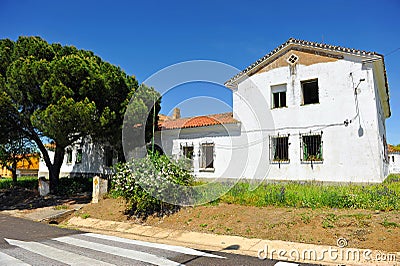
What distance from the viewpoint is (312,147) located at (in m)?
14.4

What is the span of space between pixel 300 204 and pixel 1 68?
15253 mm

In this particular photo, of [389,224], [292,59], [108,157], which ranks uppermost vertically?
[292,59]

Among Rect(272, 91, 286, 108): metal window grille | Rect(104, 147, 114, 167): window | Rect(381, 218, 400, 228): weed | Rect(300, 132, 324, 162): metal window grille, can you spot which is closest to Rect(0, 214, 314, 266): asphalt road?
Rect(381, 218, 400, 228): weed

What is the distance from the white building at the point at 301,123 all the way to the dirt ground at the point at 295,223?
18.8 feet

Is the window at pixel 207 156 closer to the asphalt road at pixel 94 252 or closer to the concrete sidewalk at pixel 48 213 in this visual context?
the concrete sidewalk at pixel 48 213

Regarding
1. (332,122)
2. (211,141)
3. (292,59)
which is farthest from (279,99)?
(211,141)

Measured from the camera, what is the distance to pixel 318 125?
1415 cm

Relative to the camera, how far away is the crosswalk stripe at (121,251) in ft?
19.3

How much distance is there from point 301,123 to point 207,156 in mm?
5717

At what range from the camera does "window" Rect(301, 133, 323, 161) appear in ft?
46.4

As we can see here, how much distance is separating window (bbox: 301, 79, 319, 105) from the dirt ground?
25.6 ft

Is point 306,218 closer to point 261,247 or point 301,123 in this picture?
point 261,247

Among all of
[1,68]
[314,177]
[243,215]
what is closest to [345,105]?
[314,177]

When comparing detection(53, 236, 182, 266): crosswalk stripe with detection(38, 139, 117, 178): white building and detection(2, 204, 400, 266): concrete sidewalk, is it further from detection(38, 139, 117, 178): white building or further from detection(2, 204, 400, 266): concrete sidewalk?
detection(38, 139, 117, 178): white building
